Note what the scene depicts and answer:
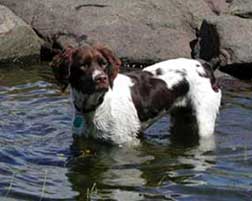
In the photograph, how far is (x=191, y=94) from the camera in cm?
826

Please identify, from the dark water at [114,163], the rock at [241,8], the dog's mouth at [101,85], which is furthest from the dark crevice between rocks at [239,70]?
the dog's mouth at [101,85]

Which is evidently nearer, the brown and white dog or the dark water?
the dark water

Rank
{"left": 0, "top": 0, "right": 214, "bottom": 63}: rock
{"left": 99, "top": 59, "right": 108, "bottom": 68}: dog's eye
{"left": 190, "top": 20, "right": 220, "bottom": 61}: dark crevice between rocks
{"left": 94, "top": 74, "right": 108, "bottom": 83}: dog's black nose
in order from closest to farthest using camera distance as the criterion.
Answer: {"left": 94, "top": 74, "right": 108, "bottom": 83}: dog's black nose → {"left": 99, "top": 59, "right": 108, "bottom": 68}: dog's eye → {"left": 190, "top": 20, "right": 220, "bottom": 61}: dark crevice between rocks → {"left": 0, "top": 0, "right": 214, "bottom": 63}: rock

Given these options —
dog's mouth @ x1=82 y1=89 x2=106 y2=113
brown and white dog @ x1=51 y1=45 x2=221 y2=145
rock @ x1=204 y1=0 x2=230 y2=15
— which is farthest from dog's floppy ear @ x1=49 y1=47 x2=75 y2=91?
rock @ x1=204 y1=0 x2=230 y2=15

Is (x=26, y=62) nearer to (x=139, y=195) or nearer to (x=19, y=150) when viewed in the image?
(x=19, y=150)

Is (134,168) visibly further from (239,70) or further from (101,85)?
(239,70)

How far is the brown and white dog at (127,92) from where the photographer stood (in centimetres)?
718

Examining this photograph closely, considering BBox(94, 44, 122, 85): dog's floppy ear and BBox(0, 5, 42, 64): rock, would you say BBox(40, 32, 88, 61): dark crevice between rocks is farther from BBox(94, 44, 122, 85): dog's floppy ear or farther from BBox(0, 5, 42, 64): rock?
BBox(94, 44, 122, 85): dog's floppy ear

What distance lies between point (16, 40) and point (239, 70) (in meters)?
3.70

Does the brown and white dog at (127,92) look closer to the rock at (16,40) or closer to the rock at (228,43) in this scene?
the rock at (228,43)

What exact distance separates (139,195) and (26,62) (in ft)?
21.7

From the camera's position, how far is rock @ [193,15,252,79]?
11852 mm

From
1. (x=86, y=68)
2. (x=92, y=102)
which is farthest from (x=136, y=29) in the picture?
(x=86, y=68)

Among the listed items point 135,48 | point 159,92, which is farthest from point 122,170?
point 135,48
